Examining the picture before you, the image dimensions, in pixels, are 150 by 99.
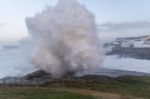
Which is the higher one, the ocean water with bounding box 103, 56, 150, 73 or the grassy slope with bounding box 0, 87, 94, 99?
the ocean water with bounding box 103, 56, 150, 73

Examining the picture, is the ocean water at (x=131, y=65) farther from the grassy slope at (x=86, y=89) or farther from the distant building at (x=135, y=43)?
the distant building at (x=135, y=43)

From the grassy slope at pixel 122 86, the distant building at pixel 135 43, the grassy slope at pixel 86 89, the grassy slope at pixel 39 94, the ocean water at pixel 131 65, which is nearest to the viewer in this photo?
the grassy slope at pixel 39 94

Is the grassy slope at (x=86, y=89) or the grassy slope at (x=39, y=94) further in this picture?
the grassy slope at (x=86, y=89)

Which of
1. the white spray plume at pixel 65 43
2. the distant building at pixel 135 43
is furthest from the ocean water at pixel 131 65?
the distant building at pixel 135 43

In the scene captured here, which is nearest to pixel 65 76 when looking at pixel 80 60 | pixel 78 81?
pixel 80 60

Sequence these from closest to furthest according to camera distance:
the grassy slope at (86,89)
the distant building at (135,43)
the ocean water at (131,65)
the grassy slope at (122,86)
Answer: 1. the grassy slope at (86,89)
2. the grassy slope at (122,86)
3. the ocean water at (131,65)
4. the distant building at (135,43)

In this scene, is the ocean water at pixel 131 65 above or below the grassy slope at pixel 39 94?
above

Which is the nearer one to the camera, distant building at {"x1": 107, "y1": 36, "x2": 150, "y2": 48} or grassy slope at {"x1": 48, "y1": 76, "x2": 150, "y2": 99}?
grassy slope at {"x1": 48, "y1": 76, "x2": 150, "y2": 99}

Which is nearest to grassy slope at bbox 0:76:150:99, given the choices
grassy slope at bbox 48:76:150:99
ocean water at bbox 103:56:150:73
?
grassy slope at bbox 48:76:150:99

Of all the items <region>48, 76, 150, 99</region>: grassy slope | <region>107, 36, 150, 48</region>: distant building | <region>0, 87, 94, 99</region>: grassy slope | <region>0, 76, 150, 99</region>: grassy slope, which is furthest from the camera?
<region>107, 36, 150, 48</region>: distant building

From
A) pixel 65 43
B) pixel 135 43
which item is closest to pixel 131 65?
pixel 65 43

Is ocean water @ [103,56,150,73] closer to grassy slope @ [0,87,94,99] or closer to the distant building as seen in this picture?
grassy slope @ [0,87,94,99]

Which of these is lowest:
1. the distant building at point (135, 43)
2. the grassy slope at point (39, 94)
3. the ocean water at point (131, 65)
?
the grassy slope at point (39, 94)

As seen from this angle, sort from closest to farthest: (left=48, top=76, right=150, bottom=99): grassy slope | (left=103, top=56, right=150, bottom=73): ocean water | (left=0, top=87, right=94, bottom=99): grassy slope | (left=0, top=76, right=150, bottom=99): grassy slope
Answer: (left=0, top=87, right=94, bottom=99): grassy slope
(left=0, top=76, right=150, bottom=99): grassy slope
(left=48, top=76, right=150, bottom=99): grassy slope
(left=103, top=56, right=150, bottom=73): ocean water
